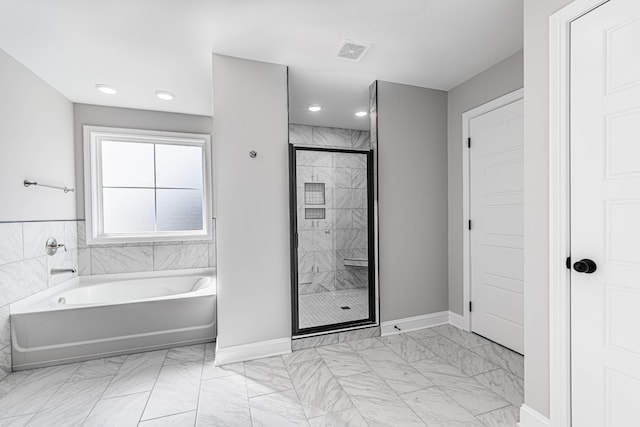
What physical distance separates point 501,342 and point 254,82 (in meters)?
3.01

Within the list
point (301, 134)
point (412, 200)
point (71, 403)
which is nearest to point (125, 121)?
point (301, 134)

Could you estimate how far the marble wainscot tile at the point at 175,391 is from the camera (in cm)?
178

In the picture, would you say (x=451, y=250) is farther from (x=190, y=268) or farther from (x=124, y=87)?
(x=124, y=87)

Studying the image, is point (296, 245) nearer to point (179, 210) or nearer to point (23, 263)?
point (179, 210)

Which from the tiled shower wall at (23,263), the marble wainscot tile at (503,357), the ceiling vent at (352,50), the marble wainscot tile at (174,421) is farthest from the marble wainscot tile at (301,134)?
the marble wainscot tile at (174,421)

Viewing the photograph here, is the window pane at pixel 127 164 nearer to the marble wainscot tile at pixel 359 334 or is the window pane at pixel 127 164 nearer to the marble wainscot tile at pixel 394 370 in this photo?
the marble wainscot tile at pixel 359 334

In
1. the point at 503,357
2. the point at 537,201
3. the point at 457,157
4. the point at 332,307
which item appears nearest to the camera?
the point at 537,201

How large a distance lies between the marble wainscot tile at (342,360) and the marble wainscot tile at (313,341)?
0.14 feet

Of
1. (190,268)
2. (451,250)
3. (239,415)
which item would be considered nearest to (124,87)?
(190,268)

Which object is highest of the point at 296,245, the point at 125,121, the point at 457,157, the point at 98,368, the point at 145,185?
the point at 125,121

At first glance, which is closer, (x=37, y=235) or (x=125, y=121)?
(x=37, y=235)

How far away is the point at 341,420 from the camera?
1661 mm

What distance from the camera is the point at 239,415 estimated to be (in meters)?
1.72
